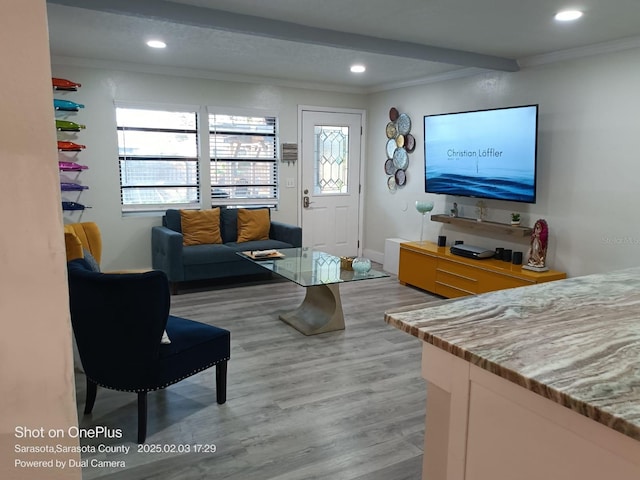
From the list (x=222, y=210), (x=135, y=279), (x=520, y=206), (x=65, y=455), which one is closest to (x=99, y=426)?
(x=135, y=279)

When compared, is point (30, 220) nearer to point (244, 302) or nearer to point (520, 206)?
point (244, 302)

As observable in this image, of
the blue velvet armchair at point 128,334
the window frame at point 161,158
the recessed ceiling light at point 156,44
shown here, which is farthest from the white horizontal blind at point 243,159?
the blue velvet armchair at point 128,334

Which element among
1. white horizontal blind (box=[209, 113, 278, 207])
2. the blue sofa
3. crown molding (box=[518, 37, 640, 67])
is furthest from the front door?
crown molding (box=[518, 37, 640, 67])

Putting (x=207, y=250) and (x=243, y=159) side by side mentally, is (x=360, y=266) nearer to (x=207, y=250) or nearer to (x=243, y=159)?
(x=207, y=250)

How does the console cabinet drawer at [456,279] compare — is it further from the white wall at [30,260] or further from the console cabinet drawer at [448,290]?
the white wall at [30,260]

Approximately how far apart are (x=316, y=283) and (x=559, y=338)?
7.70ft

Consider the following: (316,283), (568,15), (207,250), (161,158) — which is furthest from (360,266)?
(161,158)

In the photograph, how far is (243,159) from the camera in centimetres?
600

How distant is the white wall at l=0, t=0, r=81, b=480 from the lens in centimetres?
65

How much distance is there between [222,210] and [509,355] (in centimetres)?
484

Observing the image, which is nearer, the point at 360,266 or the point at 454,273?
the point at 360,266

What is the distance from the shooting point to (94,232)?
13.0ft

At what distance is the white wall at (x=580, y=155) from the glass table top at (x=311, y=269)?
67.2 inches

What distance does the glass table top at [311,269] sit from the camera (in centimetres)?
369
